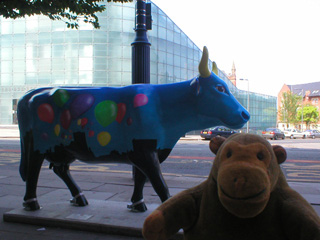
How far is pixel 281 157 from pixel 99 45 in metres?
29.1

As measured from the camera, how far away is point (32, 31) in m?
30.3

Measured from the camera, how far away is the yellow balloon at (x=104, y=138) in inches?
140

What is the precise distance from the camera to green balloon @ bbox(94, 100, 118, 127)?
3.56 meters

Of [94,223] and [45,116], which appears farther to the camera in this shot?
[45,116]

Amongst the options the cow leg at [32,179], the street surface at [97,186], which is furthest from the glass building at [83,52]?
the cow leg at [32,179]

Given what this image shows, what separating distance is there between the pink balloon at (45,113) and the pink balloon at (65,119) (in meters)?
0.15

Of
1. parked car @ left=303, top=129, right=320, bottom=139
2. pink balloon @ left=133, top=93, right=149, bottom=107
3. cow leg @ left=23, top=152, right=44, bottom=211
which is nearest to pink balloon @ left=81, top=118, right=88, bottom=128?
pink balloon @ left=133, top=93, right=149, bottom=107

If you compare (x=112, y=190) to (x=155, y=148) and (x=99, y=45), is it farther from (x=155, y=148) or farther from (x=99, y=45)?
(x=99, y=45)

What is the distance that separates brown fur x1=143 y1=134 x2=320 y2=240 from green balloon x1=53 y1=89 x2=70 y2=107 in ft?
7.77

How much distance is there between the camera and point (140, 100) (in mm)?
3438

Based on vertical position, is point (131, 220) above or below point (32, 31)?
below

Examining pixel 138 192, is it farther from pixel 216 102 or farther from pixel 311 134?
pixel 311 134

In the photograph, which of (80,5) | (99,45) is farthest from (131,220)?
(99,45)

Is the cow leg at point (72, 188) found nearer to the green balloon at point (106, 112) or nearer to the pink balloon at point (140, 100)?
the green balloon at point (106, 112)
